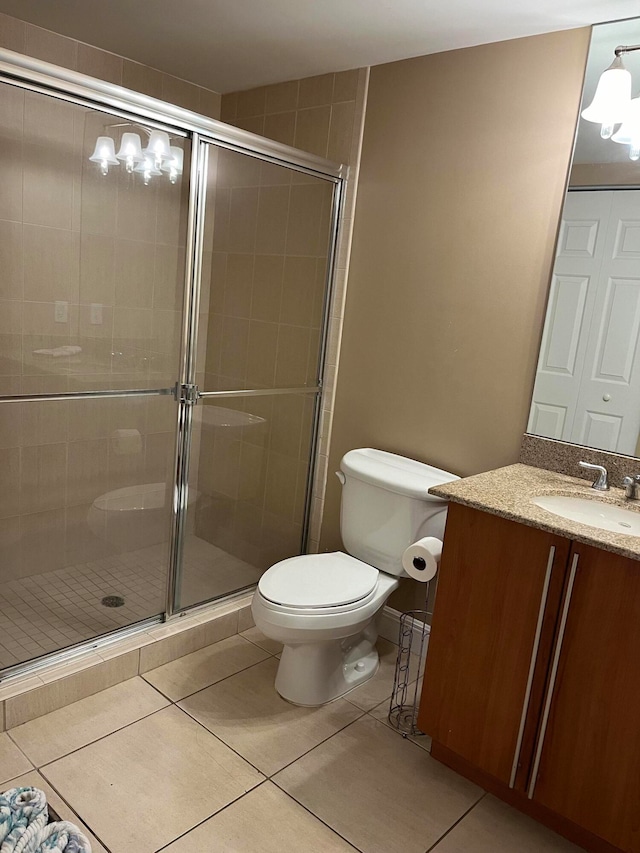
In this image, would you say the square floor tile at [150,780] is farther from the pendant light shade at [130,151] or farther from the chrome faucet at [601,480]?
the pendant light shade at [130,151]

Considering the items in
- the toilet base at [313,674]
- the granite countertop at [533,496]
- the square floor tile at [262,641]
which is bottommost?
the square floor tile at [262,641]

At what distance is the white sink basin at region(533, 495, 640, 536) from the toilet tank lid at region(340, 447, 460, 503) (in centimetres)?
40

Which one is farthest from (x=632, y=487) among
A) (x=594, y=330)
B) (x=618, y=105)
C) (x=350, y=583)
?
(x=618, y=105)

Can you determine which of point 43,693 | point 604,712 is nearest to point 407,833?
point 604,712

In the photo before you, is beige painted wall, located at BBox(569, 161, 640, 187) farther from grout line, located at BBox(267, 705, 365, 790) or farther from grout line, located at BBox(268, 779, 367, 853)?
grout line, located at BBox(268, 779, 367, 853)

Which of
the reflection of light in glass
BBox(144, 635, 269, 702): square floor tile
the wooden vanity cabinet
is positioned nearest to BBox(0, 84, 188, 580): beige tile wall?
BBox(144, 635, 269, 702): square floor tile

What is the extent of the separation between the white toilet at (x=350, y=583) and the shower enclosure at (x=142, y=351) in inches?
17.9

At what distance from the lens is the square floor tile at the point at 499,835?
5.82 feet

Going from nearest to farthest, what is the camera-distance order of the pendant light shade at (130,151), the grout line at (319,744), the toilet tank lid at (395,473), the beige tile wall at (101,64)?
the grout line at (319,744), the pendant light shade at (130,151), the toilet tank lid at (395,473), the beige tile wall at (101,64)

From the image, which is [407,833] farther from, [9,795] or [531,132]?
[531,132]

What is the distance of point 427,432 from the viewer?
2568 mm

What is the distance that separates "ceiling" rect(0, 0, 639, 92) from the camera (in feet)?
6.61

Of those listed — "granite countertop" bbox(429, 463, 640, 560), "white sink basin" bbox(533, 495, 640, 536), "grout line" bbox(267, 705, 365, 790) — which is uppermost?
"granite countertop" bbox(429, 463, 640, 560)

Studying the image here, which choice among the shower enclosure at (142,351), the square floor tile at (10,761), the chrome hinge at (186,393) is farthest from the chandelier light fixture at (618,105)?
the square floor tile at (10,761)
